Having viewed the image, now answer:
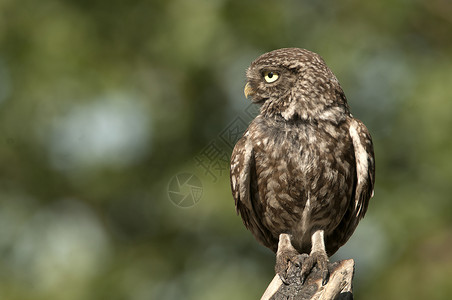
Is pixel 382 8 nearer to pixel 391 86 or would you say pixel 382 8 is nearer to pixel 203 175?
pixel 391 86

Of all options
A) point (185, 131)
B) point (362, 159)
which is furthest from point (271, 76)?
point (185, 131)

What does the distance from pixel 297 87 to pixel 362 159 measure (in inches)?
27.8

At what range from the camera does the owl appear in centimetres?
509

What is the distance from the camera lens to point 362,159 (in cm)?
517

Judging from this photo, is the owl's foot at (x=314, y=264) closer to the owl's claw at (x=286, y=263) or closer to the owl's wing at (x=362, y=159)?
the owl's claw at (x=286, y=263)

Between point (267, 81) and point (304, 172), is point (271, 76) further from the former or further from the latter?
point (304, 172)

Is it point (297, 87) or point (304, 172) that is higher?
point (297, 87)

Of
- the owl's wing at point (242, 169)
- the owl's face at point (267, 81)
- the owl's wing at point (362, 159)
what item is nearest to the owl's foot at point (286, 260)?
the owl's wing at point (242, 169)

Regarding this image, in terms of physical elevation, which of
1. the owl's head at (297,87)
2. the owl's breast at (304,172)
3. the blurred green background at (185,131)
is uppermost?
the blurred green background at (185,131)

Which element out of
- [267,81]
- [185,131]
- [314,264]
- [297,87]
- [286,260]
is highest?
[185,131]

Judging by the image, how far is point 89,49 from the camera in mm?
9062

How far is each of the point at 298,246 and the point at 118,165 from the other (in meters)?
4.27

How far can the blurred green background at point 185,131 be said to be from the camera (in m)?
8.25

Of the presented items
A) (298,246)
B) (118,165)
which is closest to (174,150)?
(118,165)
